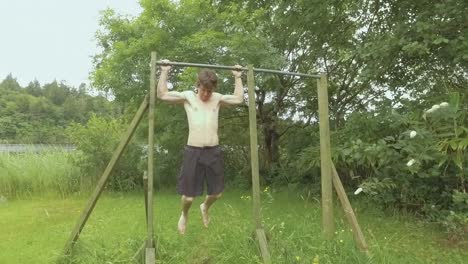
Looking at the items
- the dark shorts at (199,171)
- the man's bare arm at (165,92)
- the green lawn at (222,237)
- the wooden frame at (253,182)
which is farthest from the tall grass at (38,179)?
the man's bare arm at (165,92)

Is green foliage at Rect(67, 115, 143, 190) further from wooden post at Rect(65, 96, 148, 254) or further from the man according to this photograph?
the man

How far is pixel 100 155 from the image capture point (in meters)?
10.3

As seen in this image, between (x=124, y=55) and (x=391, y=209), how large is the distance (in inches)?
207

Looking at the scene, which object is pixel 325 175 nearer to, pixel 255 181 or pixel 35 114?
pixel 255 181

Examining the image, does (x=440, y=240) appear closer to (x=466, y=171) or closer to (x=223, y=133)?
(x=466, y=171)

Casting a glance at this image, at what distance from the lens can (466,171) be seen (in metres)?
5.66

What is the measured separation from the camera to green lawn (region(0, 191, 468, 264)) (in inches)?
169

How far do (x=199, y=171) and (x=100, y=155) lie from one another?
6.35m

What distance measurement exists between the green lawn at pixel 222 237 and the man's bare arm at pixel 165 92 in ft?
4.26

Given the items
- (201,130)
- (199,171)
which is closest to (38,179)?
(199,171)

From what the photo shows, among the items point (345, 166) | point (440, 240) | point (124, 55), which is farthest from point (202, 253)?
point (124, 55)

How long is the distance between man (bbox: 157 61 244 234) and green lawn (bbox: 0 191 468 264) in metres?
0.51

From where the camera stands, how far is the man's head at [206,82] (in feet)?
14.2

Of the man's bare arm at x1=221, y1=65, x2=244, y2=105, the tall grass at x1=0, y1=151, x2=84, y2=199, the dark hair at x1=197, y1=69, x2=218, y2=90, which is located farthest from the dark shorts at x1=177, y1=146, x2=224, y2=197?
the tall grass at x1=0, y1=151, x2=84, y2=199
